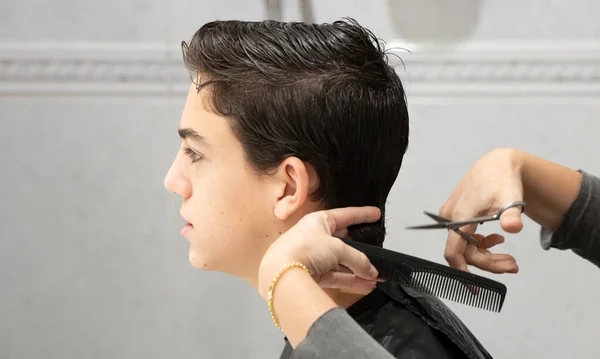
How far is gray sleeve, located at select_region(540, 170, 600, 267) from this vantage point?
1005mm

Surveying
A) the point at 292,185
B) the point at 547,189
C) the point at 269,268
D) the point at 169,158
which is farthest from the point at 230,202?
the point at 169,158

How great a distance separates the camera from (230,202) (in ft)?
2.96

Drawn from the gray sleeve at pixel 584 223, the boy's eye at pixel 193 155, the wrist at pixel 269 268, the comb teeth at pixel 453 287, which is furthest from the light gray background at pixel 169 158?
the wrist at pixel 269 268

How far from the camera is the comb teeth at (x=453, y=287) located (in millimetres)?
802

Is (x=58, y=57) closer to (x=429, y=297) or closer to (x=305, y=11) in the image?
(x=305, y=11)

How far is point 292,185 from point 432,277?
0.67 feet

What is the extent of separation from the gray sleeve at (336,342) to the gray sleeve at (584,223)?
1.52ft

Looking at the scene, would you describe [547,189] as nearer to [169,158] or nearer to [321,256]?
[321,256]

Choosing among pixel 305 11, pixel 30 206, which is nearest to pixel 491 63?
pixel 305 11

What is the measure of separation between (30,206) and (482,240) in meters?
1.03

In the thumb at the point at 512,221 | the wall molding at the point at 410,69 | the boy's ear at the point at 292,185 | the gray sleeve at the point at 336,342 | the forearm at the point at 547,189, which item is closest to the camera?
the gray sleeve at the point at 336,342

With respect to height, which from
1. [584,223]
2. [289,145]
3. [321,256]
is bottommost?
[584,223]

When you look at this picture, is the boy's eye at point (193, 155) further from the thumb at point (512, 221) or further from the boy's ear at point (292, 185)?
the thumb at point (512, 221)

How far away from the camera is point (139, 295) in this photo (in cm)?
156
